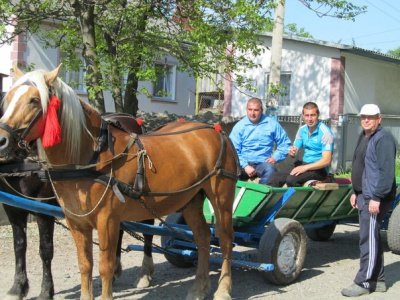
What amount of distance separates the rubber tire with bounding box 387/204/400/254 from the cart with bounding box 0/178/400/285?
0.89 meters

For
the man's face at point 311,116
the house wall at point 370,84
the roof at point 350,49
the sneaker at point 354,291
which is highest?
the roof at point 350,49

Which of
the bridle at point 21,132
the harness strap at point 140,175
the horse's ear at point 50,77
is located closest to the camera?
the bridle at point 21,132

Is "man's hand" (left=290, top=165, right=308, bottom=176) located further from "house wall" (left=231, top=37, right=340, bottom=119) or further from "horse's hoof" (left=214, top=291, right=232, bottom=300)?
"house wall" (left=231, top=37, right=340, bottom=119)

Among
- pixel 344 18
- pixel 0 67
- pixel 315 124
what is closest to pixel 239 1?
pixel 344 18

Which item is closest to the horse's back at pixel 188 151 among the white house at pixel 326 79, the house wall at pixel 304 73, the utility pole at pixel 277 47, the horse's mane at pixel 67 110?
the horse's mane at pixel 67 110

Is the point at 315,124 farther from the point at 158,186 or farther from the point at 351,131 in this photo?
the point at 351,131

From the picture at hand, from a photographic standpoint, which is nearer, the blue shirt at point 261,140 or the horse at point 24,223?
the horse at point 24,223

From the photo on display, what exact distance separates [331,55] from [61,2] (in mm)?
10153

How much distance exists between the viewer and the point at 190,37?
9.95 m

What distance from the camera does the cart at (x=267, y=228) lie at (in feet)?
19.3

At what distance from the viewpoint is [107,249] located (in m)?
4.52

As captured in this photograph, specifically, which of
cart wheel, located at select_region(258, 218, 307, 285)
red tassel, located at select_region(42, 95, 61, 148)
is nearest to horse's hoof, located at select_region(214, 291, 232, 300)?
cart wheel, located at select_region(258, 218, 307, 285)

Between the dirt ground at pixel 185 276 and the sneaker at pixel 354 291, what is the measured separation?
6 centimetres

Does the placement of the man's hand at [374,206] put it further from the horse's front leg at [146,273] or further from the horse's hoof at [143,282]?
the horse's hoof at [143,282]
